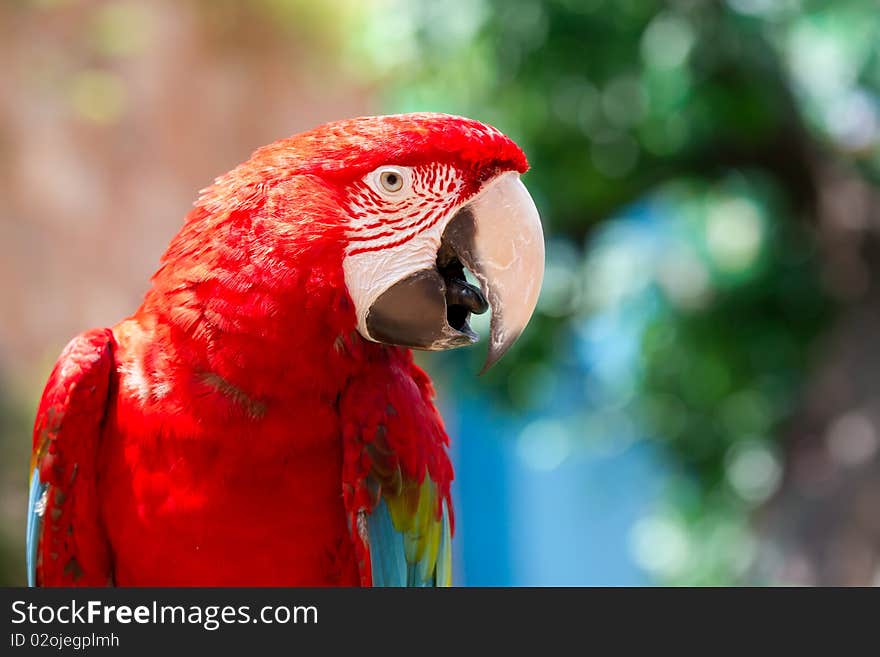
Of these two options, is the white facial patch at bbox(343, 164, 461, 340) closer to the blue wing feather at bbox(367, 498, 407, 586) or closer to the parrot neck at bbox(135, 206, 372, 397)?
the parrot neck at bbox(135, 206, 372, 397)

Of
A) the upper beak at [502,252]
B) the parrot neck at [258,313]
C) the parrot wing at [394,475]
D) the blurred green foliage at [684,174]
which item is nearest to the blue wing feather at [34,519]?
the parrot neck at [258,313]

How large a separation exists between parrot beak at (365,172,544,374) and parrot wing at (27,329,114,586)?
0.40 meters

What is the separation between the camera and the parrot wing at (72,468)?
4.27 ft

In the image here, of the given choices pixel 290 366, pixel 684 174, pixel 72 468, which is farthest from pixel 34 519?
pixel 684 174

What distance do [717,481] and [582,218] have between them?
1.09 metres

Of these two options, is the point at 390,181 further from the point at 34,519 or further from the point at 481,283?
the point at 34,519

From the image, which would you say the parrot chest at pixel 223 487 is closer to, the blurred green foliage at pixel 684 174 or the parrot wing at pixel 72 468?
the parrot wing at pixel 72 468

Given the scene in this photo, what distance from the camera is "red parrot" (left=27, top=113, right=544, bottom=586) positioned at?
1.20 meters

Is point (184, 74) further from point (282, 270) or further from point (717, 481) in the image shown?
point (282, 270)

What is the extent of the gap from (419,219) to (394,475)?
1.18 ft

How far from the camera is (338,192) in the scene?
1.20 meters

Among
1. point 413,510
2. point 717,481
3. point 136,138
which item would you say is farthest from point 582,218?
point 136,138

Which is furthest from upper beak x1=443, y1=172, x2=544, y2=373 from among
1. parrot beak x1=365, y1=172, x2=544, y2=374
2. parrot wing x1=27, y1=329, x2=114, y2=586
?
parrot wing x1=27, y1=329, x2=114, y2=586

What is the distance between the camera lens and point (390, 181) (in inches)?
47.5
